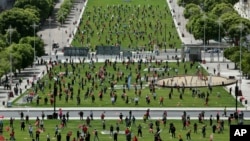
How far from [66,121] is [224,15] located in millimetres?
91241

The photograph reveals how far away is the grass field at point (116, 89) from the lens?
102m

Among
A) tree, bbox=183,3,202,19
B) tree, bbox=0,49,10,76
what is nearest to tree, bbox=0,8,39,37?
tree, bbox=183,3,202,19

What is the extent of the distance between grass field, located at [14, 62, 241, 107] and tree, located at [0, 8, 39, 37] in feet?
88.2

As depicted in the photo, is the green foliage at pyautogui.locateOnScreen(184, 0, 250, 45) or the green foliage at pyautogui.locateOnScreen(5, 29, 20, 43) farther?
the green foliage at pyautogui.locateOnScreen(184, 0, 250, 45)

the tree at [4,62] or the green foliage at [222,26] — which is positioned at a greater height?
the green foliage at [222,26]

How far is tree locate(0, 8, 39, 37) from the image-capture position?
16705 cm

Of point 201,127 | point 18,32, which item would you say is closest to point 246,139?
point 201,127

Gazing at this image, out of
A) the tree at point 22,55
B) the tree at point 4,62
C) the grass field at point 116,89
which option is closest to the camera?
the grass field at point 116,89

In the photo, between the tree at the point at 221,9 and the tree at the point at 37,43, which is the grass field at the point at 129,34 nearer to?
the tree at the point at 221,9

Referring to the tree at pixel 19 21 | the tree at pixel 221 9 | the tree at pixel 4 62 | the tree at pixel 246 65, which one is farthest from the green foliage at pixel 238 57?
the tree at pixel 19 21

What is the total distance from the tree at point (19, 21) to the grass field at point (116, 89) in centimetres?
2687

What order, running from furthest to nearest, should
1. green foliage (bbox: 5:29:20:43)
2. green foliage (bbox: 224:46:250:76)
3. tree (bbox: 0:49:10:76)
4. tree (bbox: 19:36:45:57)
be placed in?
green foliage (bbox: 5:29:20:43), tree (bbox: 19:36:45:57), green foliage (bbox: 224:46:250:76), tree (bbox: 0:49:10:76)

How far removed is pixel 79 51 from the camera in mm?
154750

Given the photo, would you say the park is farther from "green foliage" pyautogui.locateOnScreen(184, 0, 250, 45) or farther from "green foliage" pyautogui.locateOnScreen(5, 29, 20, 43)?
"green foliage" pyautogui.locateOnScreen(5, 29, 20, 43)
